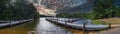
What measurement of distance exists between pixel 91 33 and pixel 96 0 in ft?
93.7

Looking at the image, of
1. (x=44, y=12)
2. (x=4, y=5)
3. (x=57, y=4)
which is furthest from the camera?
(x=44, y=12)

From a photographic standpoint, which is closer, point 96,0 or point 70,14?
point 96,0

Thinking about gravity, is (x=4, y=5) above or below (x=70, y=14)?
above

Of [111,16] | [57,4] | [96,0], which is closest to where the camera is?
[111,16]

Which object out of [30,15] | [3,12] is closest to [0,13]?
[3,12]

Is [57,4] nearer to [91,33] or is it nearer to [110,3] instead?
[110,3]

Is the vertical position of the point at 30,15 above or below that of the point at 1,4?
below

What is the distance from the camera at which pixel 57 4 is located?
160 m

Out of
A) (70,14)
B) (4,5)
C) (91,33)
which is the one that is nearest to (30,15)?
(70,14)

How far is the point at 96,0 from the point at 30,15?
54.9 metres

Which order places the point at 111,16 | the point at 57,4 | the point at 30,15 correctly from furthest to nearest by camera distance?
1. the point at 57,4
2. the point at 30,15
3. the point at 111,16

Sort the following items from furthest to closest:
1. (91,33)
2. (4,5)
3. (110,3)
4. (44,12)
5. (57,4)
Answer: (44,12) → (57,4) → (4,5) → (110,3) → (91,33)

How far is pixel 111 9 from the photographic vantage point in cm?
4797

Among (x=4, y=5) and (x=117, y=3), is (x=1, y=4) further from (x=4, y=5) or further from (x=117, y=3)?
(x=117, y=3)
